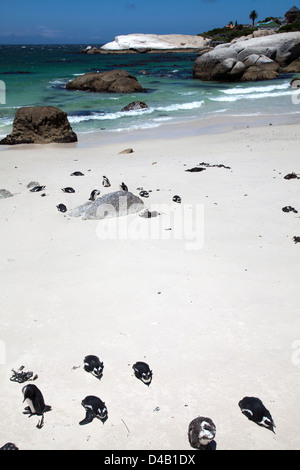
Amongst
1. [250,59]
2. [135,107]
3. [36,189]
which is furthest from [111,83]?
[36,189]

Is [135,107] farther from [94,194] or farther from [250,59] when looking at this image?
[250,59]

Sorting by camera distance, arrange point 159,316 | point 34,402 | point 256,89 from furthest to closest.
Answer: point 256,89
point 159,316
point 34,402

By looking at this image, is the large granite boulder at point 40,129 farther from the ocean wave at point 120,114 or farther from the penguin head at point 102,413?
the penguin head at point 102,413

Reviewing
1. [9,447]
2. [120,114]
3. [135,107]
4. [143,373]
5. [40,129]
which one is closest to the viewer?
[9,447]

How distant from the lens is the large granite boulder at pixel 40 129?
13523 mm

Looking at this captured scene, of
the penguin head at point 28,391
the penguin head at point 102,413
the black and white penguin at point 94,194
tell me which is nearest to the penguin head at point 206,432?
the penguin head at point 102,413

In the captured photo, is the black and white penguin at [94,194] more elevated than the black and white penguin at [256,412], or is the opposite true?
the black and white penguin at [94,194]

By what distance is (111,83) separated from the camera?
27.1 meters

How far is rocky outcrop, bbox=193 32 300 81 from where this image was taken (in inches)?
A: 1362

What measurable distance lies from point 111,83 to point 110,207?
75.7 ft

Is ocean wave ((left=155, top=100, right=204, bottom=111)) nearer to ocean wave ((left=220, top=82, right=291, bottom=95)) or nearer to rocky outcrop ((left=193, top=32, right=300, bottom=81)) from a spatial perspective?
ocean wave ((left=220, top=82, right=291, bottom=95))

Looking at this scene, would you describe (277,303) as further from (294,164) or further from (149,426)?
(294,164)

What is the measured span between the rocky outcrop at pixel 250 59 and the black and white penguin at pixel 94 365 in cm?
3566

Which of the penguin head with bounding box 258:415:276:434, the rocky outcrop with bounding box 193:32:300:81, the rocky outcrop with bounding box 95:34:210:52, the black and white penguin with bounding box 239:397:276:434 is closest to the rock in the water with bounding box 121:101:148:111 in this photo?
the black and white penguin with bounding box 239:397:276:434
